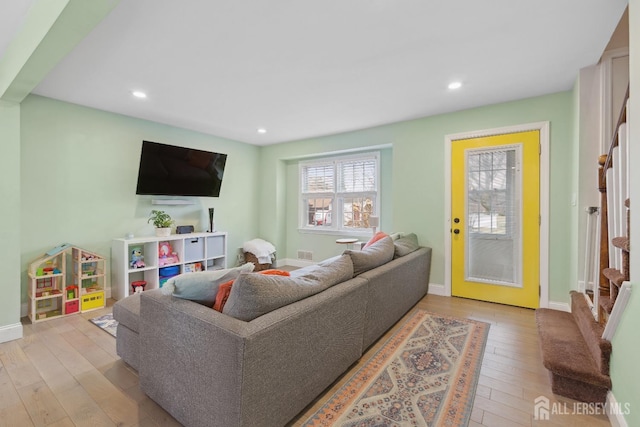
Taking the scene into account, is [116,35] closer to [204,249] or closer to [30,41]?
[30,41]

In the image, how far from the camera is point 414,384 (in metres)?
1.88

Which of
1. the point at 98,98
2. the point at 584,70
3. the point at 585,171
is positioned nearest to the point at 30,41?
the point at 98,98

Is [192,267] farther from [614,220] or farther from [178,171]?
[614,220]

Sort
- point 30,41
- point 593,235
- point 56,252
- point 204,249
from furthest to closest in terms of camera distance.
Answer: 1. point 204,249
2. point 56,252
3. point 593,235
4. point 30,41

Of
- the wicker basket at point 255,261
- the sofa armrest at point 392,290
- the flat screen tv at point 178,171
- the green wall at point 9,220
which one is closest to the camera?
the sofa armrest at point 392,290

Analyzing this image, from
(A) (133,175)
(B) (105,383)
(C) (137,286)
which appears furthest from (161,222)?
(B) (105,383)

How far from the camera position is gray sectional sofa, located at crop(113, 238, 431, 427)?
1.26 meters

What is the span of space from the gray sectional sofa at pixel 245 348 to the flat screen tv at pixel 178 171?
225cm

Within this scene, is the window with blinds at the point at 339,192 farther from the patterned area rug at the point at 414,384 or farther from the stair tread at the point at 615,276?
the stair tread at the point at 615,276

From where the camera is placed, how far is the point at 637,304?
134 cm

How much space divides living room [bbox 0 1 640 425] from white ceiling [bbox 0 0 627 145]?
24 centimetres

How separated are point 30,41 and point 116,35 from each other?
0.48 m

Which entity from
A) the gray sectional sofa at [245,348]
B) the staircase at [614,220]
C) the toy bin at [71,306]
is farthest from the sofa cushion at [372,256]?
the toy bin at [71,306]

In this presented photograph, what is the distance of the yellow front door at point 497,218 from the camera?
125 inches
